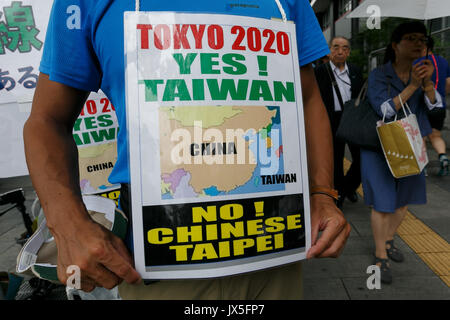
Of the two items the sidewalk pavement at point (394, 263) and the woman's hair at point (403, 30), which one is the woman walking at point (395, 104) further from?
the sidewalk pavement at point (394, 263)

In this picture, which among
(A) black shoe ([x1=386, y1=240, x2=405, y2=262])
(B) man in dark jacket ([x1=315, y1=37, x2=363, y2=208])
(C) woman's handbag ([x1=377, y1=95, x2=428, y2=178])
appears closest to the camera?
(C) woman's handbag ([x1=377, y1=95, x2=428, y2=178])

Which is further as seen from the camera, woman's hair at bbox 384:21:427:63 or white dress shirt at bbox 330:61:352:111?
white dress shirt at bbox 330:61:352:111

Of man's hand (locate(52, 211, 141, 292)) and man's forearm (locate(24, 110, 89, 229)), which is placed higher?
man's forearm (locate(24, 110, 89, 229))

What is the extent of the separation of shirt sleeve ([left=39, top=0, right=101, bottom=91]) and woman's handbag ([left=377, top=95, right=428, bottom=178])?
2.33 metres

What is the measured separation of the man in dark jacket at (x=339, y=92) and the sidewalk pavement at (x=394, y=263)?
1.47 ft

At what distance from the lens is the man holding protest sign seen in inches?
32.8

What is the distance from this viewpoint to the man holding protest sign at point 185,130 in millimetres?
833

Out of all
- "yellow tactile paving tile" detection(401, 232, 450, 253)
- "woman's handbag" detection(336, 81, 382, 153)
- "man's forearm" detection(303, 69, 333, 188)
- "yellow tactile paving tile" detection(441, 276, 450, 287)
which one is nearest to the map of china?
"man's forearm" detection(303, 69, 333, 188)

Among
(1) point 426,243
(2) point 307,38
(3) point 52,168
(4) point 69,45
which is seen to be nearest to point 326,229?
(2) point 307,38

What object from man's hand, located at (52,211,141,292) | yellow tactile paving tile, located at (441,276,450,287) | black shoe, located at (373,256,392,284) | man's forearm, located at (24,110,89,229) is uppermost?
man's forearm, located at (24,110,89,229)

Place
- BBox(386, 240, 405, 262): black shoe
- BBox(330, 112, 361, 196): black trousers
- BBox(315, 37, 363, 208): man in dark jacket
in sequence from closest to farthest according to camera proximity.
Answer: BBox(386, 240, 405, 262): black shoe, BBox(315, 37, 363, 208): man in dark jacket, BBox(330, 112, 361, 196): black trousers

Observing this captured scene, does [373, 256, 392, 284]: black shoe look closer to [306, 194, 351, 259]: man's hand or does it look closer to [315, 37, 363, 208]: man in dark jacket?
[315, 37, 363, 208]: man in dark jacket

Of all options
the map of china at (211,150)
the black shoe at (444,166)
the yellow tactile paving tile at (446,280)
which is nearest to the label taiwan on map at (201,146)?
the map of china at (211,150)
